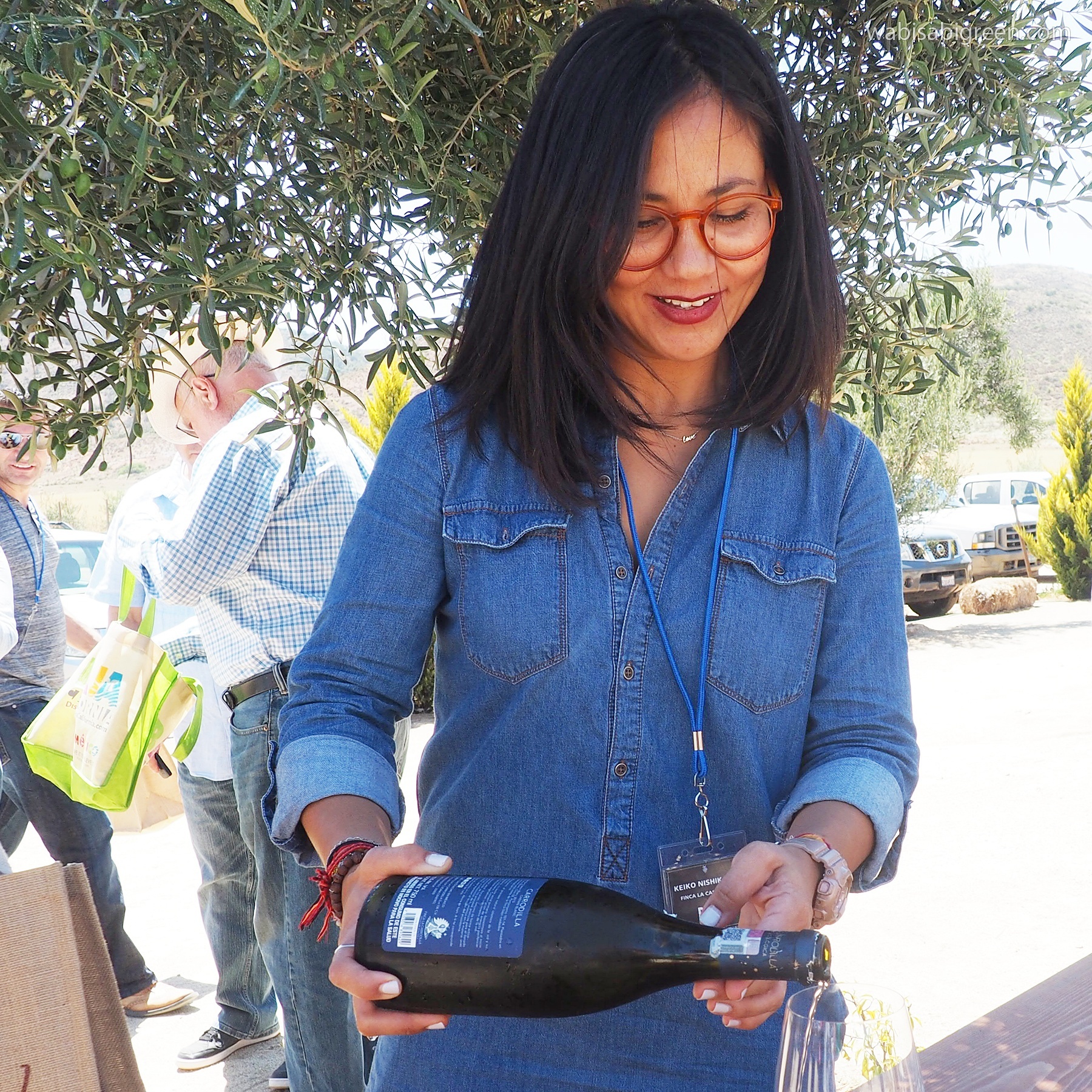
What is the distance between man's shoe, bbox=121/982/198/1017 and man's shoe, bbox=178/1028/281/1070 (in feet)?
1.40

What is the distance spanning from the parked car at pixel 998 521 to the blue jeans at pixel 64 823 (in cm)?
1612

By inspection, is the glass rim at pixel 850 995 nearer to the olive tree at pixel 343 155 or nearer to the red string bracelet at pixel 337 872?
the red string bracelet at pixel 337 872

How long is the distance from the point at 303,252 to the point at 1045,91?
1307mm

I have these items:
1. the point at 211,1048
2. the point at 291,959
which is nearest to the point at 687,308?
the point at 291,959

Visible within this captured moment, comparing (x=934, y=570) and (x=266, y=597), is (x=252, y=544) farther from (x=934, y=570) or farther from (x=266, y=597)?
(x=934, y=570)

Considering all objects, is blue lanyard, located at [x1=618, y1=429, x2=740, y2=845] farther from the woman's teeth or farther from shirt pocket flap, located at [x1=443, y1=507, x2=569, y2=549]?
the woman's teeth

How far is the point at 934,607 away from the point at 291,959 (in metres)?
15.0

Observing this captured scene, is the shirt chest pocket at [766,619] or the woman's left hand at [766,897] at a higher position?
the shirt chest pocket at [766,619]

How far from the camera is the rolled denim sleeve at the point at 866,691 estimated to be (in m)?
1.38

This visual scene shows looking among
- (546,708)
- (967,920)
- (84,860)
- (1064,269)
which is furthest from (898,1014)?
(1064,269)

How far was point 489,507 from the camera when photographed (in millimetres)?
1494

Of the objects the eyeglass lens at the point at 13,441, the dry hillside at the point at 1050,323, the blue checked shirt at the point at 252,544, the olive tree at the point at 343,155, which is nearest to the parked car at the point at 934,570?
the eyeglass lens at the point at 13,441

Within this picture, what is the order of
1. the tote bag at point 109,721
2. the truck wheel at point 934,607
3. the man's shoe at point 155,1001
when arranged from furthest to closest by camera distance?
the truck wheel at point 934,607 < the man's shoe at point 155,1001 < the tote bag at point 109,721

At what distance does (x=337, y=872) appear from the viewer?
1.24 metres
